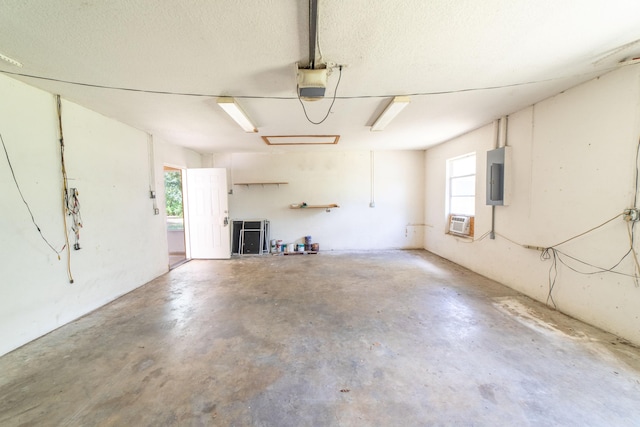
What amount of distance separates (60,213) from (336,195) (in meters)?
4.77

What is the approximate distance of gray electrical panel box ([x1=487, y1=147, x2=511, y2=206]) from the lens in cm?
329

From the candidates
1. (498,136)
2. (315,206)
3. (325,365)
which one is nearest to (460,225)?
(498,136)

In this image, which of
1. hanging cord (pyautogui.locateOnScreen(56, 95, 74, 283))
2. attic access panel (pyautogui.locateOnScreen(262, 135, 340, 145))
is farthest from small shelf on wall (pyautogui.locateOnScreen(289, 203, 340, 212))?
hanging cord (pyautogui.locateOnScreen(56, 95, 74, 283))

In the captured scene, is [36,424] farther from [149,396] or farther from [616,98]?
[616,98]

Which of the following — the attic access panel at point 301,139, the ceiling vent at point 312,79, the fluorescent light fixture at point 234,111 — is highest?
the attic access panel at point 301,139

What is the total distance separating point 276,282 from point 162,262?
2.28 metres

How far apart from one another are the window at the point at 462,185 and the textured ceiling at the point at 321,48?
162cm

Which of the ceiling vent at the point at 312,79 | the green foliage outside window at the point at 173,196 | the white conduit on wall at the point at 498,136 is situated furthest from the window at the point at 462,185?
the green foliage outside window at the point at 173,196

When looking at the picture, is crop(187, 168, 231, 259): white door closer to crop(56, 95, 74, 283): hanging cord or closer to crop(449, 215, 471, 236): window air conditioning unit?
crop(56, 95, 74, 283): hanging cord

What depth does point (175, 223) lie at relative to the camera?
265 inches

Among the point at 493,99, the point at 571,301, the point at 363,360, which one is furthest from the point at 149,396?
the point at 493,99

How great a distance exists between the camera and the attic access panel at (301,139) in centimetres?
437

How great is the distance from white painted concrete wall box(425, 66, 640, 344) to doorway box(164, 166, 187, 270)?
6057mm

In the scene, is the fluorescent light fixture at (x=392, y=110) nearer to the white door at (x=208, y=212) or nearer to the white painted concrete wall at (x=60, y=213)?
the white door at (x=208, y=212)
